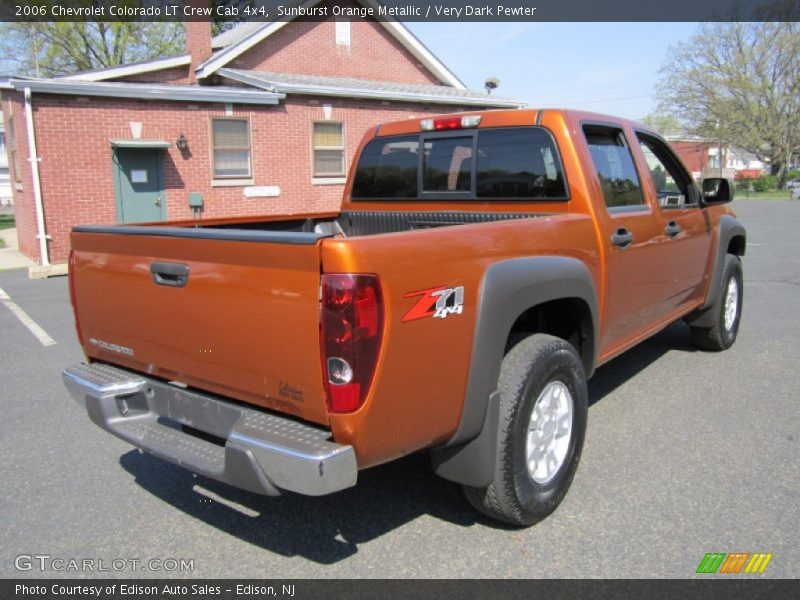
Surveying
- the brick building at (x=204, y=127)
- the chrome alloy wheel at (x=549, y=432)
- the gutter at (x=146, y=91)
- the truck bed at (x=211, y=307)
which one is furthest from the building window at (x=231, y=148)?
the chrome alloy wheel at (x=549, y=432)

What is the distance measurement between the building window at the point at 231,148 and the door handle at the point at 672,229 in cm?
1168

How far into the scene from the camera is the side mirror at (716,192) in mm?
5117

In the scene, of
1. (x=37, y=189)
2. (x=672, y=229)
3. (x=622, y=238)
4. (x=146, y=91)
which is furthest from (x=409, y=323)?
(x=146, y=91)

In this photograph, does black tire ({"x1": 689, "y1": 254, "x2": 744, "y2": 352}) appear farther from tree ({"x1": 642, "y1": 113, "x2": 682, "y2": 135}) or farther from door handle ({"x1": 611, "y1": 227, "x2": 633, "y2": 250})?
tree ({"x1": 642, "y1": 113, "x2": 682, "y2": 135})

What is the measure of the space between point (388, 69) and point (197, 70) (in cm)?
617

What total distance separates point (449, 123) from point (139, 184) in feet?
35.5

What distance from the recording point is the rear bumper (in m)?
2.36

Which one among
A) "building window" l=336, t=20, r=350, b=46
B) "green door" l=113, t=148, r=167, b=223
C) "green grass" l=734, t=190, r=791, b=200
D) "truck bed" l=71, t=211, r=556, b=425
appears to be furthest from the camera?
"green grass" l=734, t=190, r=791, b=200

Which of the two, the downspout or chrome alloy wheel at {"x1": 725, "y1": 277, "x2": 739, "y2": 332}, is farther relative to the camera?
the downspout

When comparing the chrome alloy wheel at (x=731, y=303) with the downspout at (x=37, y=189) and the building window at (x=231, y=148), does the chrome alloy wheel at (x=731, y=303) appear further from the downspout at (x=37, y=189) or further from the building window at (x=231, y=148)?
the building window at (x=231, y=148)

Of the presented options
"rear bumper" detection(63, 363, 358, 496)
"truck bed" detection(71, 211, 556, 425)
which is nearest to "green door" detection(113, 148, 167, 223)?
"truck bed" detection(71, 211, 556, 425)

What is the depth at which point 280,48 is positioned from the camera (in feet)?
60.8

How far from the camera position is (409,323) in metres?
2.45
